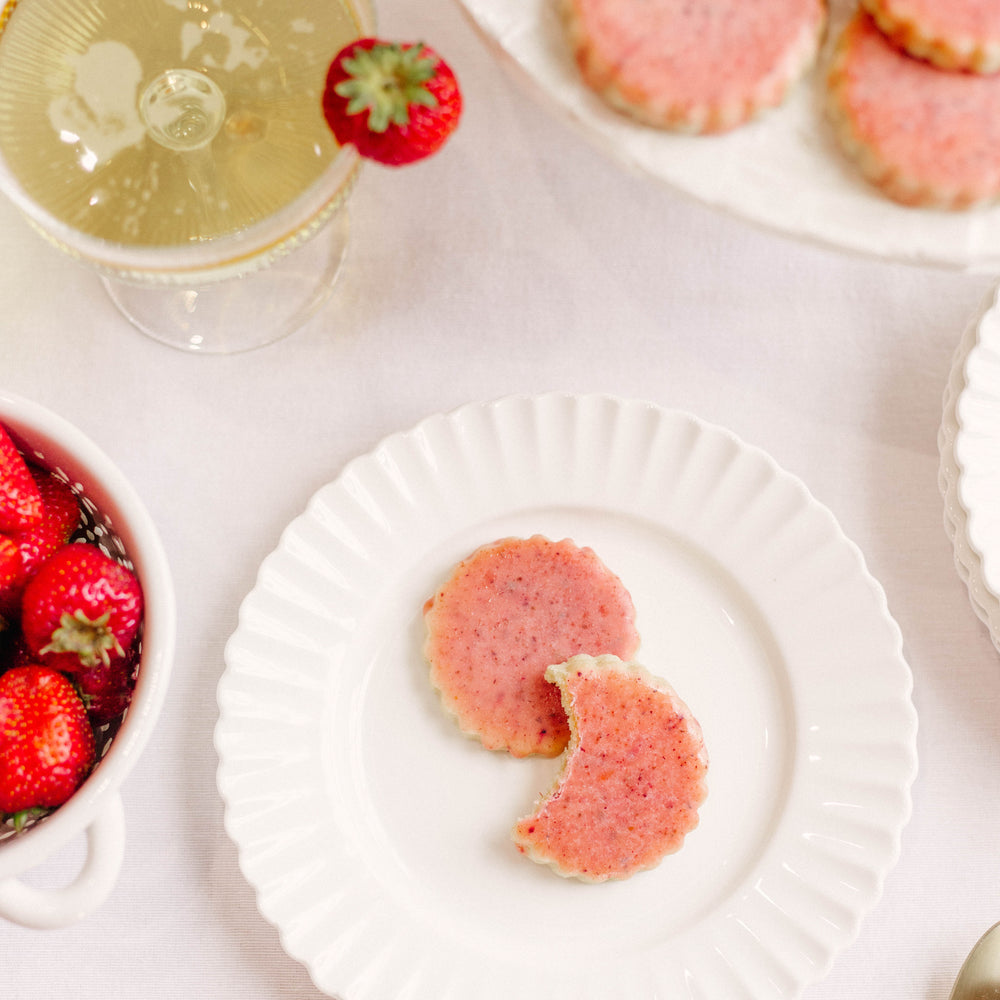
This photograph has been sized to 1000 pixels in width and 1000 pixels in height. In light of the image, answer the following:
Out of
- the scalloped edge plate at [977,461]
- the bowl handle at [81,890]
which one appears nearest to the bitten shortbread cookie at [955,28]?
the scalloped edge plate at [977,461]

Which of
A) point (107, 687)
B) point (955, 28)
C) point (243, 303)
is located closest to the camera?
point (955, 28)

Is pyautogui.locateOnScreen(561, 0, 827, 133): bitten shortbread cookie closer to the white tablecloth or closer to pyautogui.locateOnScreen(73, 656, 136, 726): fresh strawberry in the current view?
the white tablecloth

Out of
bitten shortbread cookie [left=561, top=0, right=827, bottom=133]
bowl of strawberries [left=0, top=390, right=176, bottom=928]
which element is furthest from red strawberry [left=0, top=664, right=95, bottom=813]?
bitten shortbread cookie [left=561, top=0, right=827, bottom=133]

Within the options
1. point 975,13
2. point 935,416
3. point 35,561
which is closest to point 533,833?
point 35,561

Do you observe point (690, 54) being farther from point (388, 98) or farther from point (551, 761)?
point (551, 761)

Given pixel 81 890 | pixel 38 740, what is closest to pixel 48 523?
pixel 38 740

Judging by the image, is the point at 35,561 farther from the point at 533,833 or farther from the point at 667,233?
the point at 667,233
